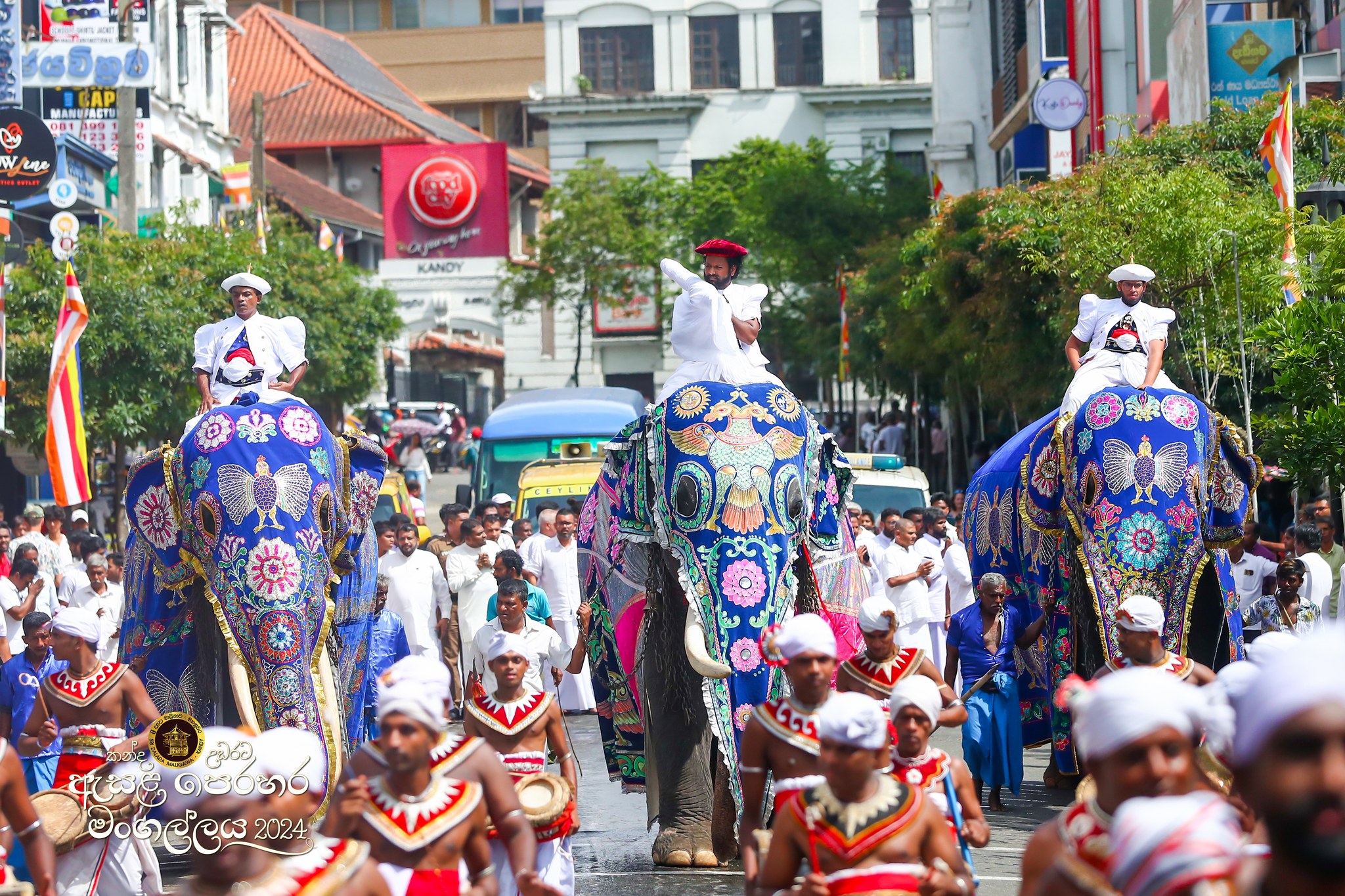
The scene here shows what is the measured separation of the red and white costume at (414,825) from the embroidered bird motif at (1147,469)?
5667mm

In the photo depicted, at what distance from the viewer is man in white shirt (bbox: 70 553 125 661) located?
1393 cm

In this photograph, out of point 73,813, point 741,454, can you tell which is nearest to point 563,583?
point 741,454

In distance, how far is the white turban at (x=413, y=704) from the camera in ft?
17.0

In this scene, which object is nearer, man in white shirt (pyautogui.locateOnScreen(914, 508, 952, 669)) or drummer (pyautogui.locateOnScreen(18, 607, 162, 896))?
drummer (pyautogui.locateOnScreen(18, 607, 162, 896))

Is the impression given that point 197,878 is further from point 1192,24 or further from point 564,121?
point 564,121

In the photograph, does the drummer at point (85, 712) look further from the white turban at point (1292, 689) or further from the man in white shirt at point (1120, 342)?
the white turban at point (1292, 689)

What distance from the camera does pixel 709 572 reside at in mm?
8680

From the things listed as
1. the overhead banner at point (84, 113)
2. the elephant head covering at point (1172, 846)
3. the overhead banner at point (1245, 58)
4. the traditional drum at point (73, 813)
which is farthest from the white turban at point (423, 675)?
the overhead banner at point (84, 113)

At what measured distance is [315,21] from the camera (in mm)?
77312

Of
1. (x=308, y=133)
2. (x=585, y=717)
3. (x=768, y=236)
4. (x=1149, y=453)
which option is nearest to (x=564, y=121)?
(x=308, y=133)

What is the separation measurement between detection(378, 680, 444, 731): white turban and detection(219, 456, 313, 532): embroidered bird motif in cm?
385

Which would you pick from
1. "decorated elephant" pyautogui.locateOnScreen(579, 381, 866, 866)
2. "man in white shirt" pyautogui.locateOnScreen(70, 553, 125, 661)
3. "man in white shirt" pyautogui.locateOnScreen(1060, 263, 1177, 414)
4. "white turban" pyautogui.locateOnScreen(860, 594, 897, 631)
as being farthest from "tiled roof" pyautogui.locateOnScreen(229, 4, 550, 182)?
"white turban" pyautogui.locateOnScreen(860, 594, 897, 631)

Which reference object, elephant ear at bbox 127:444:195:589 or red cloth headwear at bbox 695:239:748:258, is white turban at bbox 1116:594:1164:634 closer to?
red cloth headwear at bbox 695:239:748:258

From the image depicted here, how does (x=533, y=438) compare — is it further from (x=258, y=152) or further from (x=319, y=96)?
(x=319, y=96)
